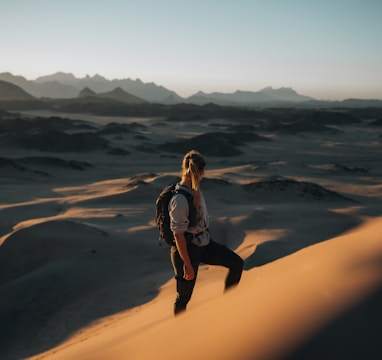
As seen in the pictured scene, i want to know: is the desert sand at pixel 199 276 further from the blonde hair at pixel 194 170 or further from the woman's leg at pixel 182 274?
the blonde hair at pixel 194 170

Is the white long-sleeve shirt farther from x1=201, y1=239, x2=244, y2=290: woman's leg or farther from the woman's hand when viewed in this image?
x1=201, y1=239, x2=244, y2=290: woman's leg

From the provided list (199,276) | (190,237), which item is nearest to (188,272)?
(190,237)

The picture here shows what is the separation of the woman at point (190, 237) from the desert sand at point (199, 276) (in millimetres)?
250

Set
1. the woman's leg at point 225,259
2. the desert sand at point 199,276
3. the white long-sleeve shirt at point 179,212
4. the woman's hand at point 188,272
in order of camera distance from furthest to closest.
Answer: the woman's leg at point 225,259
the woman's hand at point 188,272
the white long-sleeve shirt at point 179,212
the desert sand at point 199,276

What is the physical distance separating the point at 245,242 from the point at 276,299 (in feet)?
19.9

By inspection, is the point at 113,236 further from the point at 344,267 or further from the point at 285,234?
the point at 344,267

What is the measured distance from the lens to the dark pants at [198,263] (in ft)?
10.7

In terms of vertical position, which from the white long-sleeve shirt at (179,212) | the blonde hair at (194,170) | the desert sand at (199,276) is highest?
the blonde hair at (194,170)

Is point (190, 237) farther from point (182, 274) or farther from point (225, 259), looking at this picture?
point (225, 259)

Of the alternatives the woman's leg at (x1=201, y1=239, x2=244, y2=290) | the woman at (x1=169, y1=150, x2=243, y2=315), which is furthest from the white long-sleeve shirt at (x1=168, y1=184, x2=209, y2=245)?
the woman's leg at (x1=201, y1=239, x2=244, y2=290)

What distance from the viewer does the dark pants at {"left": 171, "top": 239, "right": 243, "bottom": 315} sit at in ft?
10.7

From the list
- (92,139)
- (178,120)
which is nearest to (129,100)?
(178,120)

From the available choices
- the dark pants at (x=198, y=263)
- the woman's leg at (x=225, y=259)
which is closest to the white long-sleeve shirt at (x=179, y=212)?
the dark pants at (x=198, y=263)

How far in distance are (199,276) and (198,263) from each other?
269 centimetres
